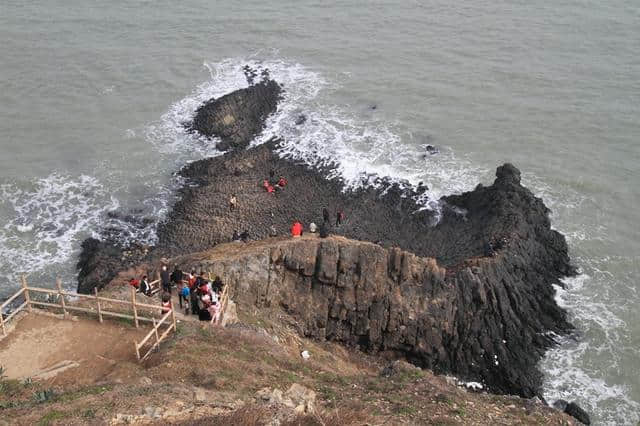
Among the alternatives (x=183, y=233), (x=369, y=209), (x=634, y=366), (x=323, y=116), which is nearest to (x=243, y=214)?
(x=183, y=233)

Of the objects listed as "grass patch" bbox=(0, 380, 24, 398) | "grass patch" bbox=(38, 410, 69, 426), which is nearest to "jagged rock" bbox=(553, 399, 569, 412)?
"grass patch" bbox=(38, 410, 69, 426)

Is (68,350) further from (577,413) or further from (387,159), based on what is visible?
(387,159)

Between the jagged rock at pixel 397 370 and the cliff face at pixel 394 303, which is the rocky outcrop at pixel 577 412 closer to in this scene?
the cliff face at pixel 394 303

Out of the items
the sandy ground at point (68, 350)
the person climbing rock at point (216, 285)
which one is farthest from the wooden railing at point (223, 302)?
the sandy ground at point (68, 350)

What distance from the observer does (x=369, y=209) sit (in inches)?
1690

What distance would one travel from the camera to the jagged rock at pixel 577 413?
2938cm

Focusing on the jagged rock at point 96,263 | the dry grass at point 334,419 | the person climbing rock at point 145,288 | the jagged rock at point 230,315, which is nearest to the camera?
the dry grass at point 334,419

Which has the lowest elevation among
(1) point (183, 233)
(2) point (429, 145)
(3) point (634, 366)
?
(3) point (634, 366)

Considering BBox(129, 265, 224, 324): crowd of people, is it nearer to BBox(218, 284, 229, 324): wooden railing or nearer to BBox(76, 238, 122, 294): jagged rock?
BBox(218, 284, 229, 324): wooden railing

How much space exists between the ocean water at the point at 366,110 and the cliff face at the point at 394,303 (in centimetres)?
338

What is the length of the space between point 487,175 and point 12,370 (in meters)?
37.0

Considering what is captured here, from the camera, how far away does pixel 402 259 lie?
31.6 m

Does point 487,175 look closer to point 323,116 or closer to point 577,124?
point 577,124

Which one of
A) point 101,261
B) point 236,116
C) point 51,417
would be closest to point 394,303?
point 101,261
